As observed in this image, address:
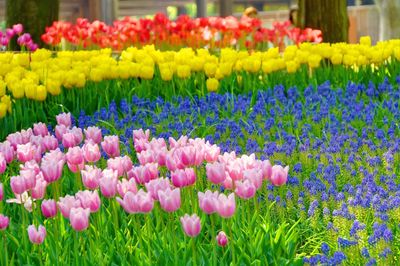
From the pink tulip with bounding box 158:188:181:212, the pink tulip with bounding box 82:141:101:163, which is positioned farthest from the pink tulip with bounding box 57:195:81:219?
the pink tulip with bounding box 82:141:101:163

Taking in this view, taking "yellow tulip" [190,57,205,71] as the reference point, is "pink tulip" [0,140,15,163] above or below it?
below

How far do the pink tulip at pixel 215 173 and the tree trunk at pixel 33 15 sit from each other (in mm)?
8780

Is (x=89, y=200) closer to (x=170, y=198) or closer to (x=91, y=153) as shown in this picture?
(x=170, y=198)

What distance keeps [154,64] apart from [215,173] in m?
5.16

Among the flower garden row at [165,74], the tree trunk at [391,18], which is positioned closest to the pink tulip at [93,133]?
the flower garden row at [165,74]

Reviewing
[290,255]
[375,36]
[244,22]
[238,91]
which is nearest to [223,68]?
[238,91]

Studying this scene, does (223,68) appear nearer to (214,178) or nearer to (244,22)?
(244,22)

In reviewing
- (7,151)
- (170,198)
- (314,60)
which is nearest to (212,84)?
(314,60)

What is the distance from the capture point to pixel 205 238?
412 centimetres

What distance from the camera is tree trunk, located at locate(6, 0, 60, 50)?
12180 millimetres

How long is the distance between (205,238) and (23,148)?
1.03m

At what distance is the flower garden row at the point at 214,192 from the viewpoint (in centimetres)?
372

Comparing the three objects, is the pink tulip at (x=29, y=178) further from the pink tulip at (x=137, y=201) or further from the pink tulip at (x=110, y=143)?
the pink tulip at (x=110, y=143)

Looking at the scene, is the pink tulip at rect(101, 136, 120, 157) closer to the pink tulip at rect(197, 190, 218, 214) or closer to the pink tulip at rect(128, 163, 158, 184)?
the pink tulip at rect(128, 163, 158, 184)
